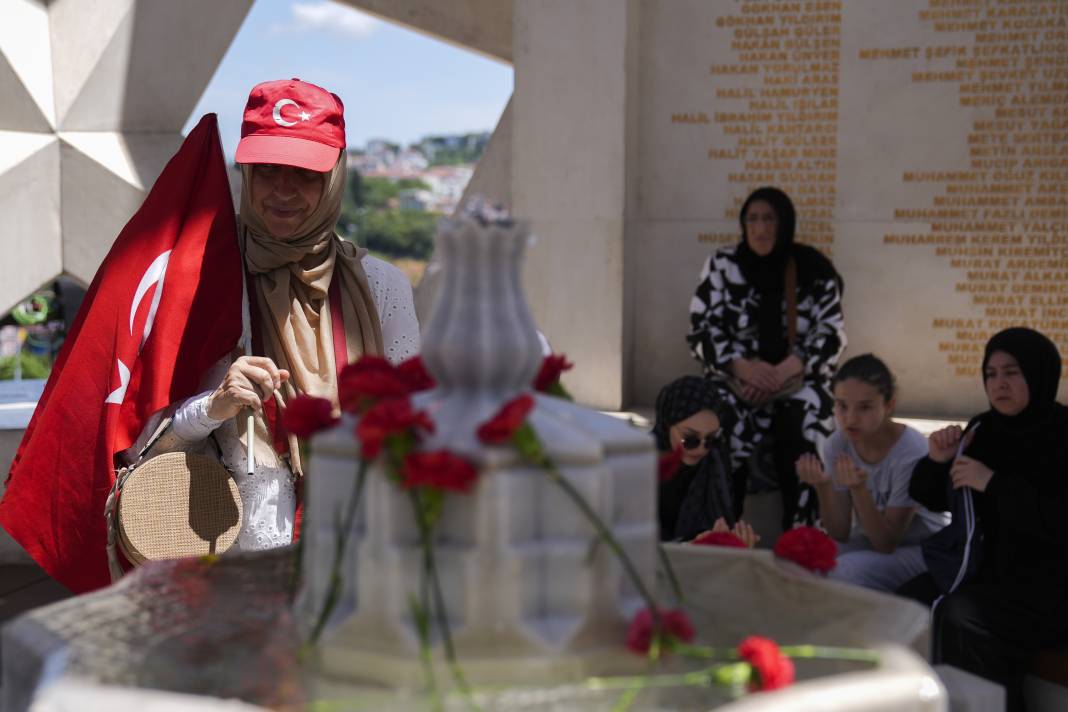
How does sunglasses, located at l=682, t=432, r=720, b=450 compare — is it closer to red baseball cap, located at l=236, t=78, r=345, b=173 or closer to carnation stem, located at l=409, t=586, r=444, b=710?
red baseball cap, located at l=236, t=78, r=345, b=173

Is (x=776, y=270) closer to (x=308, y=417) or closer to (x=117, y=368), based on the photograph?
(x=117, y=368)

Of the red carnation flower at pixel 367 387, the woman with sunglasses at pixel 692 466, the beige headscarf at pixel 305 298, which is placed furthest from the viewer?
the woman with sunglasses at pixel 692 466

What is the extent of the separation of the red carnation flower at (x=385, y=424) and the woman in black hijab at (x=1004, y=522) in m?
2.25

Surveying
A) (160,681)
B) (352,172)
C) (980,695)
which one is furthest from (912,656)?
(352,172)

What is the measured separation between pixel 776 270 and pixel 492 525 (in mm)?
4240

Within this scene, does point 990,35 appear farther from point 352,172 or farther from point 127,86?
point 352,172

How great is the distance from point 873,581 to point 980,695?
2141 mm

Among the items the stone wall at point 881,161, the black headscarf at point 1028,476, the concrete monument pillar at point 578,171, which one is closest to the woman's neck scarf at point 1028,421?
the black headscarf at point 1028,476

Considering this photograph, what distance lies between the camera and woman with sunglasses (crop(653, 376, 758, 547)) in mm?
4090

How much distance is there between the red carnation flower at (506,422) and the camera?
155 centimetres

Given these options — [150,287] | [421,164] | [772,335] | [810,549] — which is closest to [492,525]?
[810,549]

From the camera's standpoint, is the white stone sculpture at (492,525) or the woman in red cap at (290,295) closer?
the white stone sculpture at (492,525)

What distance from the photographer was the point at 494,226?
170 centimetres

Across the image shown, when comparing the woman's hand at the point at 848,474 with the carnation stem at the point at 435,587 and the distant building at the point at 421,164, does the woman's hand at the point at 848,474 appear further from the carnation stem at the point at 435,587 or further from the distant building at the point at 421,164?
the distant building at the point at 421,164
